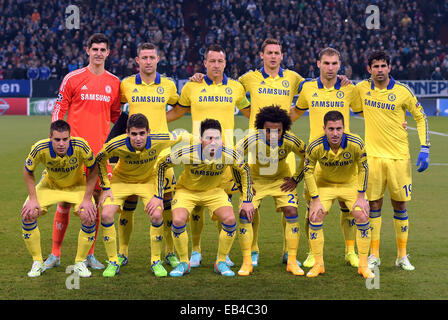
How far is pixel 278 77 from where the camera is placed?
7.10 meters

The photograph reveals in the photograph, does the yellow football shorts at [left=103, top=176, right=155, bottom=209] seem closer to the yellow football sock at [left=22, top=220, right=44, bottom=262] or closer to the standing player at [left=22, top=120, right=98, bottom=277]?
the standing player at [left=22, top=120, right=98, bottom=277]

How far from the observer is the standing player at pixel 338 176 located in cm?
612

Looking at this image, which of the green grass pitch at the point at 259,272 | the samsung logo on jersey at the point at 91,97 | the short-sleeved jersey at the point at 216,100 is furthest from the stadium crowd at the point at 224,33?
the samsung logo on jersey at the point at 91,97

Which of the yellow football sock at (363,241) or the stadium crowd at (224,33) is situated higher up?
the stadium crowd at (224,33)

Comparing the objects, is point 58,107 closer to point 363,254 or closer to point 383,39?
point 363,254

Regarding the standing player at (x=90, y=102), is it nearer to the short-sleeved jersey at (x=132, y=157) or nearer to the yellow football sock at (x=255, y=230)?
the short-sleeved jersey at (x=132, y=157)

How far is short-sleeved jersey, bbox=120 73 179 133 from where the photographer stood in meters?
6.79

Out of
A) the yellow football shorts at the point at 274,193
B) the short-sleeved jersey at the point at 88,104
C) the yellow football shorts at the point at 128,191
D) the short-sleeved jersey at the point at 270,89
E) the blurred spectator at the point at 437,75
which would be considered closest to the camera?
the yellow football shorts at the point at 128,191

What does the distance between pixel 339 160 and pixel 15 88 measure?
24479 mm

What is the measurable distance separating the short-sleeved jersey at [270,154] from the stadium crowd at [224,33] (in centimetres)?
2069

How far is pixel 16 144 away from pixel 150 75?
37.9 feet

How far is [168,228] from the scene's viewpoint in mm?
6910

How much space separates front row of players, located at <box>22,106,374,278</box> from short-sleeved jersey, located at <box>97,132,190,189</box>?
10 mm

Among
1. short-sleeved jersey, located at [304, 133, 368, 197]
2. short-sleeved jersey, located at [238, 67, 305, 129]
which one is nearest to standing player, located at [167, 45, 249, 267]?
short-sleeved jersey, located at [238, 67, 305, 129]
